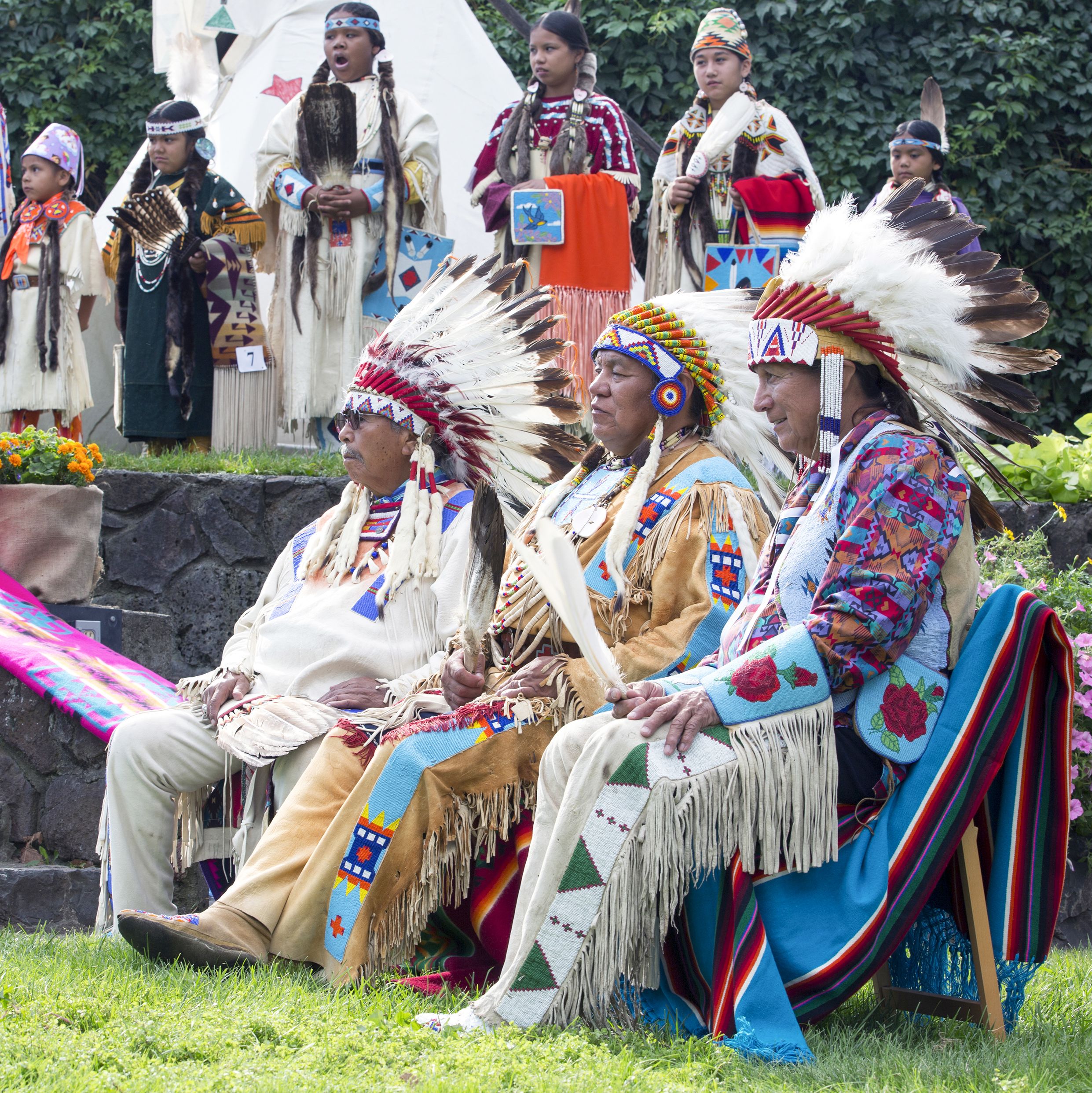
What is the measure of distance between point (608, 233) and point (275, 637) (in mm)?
3952

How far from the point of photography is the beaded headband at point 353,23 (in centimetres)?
757

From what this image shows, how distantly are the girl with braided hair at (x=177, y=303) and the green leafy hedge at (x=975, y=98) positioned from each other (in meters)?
4.17

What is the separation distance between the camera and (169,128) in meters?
7.94

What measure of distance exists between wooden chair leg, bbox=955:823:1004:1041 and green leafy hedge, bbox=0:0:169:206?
10597 mm

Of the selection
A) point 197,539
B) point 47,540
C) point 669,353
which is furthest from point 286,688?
point 197,539

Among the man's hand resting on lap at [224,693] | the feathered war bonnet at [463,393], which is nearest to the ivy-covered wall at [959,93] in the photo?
the feathered war bonnet at [463,393]

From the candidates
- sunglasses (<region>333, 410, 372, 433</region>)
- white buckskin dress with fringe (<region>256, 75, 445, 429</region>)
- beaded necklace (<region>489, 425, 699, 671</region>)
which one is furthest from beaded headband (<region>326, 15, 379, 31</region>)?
beaded necklace (<region>489, 425, 699, 671</region>)

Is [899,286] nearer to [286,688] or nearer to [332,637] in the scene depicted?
[332,637]

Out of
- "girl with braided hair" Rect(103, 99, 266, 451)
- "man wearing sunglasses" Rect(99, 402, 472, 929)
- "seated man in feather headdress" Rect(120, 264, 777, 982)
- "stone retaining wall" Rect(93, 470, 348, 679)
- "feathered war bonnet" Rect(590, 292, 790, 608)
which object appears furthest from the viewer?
"girl with braided hair" Rect(103, 99, 266, 451)

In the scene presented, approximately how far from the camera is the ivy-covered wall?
436 inches

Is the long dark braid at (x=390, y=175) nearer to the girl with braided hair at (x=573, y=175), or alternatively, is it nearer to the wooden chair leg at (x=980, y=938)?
the girl with braided hair at (x=573, y=175)

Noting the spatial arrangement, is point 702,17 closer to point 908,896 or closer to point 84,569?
point 84,569

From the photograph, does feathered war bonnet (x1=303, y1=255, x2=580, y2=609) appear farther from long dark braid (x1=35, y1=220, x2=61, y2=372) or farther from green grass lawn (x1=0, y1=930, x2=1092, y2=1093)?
long dark braid (x1=35, y1=220, x2=61, y2=372)

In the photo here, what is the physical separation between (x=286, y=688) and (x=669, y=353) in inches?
55.3
